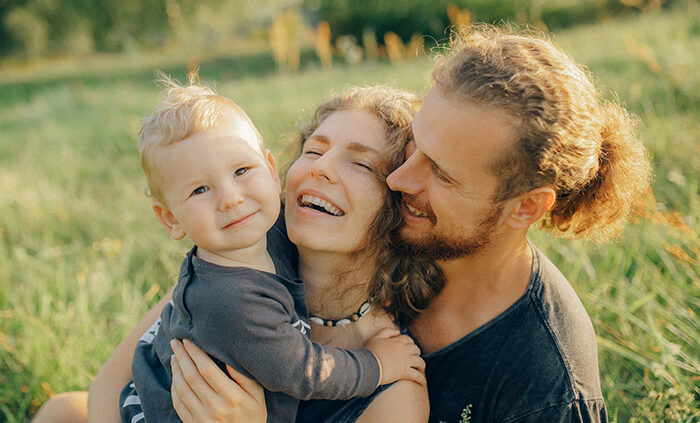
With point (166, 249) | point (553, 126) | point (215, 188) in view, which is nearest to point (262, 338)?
point (215, 188)

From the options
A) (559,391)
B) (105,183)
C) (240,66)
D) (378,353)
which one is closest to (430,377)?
(378,353)

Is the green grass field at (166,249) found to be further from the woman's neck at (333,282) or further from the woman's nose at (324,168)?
the woman's neck at (333,282)

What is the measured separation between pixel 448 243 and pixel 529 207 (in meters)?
0.33

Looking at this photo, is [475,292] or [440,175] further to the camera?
[475,292]

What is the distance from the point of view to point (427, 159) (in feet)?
7.12

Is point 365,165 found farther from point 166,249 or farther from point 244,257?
point 166,249

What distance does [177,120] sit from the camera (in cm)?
185

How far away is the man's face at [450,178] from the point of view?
80.0 inches

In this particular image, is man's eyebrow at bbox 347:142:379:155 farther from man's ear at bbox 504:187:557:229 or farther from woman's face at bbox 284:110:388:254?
man's ear at bbox 504:187:557:229

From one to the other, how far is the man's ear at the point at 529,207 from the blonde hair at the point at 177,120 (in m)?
1.05

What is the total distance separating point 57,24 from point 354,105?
17.6 m

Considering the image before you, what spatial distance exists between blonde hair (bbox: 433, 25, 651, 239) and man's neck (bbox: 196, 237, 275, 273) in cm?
87

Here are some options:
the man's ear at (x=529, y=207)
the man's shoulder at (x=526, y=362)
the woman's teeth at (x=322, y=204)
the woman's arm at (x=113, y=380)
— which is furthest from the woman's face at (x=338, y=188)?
the woman's arm at (x=113, y=380)

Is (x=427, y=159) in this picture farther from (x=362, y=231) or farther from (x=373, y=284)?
(x=373, y=284)
